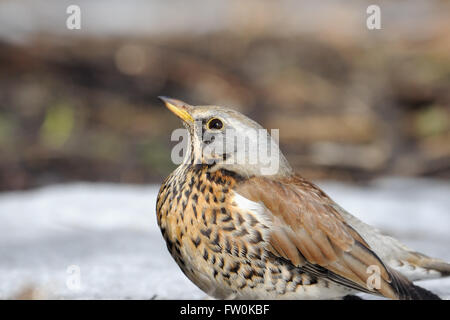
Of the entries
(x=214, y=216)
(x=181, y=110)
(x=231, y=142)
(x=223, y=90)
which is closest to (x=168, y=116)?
(x=223, y=90)

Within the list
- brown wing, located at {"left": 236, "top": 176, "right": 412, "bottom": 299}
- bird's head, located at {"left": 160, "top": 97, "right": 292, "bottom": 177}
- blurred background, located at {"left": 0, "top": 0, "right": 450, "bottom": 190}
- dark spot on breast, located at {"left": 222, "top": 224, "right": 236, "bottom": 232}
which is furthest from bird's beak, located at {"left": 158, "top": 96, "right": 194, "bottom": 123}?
blurred background, located at {"left": 0, "top": 0, "right": 450, "bottom": 190}

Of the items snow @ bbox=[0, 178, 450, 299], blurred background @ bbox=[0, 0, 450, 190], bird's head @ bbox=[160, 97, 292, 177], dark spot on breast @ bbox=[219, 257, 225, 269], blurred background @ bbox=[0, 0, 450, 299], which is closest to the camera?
dark spot on breast @ bbox=[219, 257, 225, 269]

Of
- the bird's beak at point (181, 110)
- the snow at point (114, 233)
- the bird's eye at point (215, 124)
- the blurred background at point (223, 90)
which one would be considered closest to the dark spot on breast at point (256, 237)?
the bird's eye at point (215, 124)

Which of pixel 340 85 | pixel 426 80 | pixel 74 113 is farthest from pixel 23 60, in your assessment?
pixel 426 80

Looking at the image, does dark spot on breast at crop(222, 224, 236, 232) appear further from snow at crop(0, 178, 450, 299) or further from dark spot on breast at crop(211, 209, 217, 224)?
snow at crop(0, 178, 450, 299)

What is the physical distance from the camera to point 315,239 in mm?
2803

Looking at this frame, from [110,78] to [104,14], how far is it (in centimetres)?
357

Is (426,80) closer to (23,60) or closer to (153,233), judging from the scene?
(153,233)

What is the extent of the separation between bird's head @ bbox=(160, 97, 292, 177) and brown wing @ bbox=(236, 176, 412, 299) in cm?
9

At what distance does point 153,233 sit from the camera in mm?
4848

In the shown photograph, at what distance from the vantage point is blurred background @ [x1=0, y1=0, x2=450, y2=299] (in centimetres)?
439

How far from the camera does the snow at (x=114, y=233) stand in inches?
138

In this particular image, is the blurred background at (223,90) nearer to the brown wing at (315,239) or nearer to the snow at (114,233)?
the snow at (114,233)

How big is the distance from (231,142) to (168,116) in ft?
17.3
